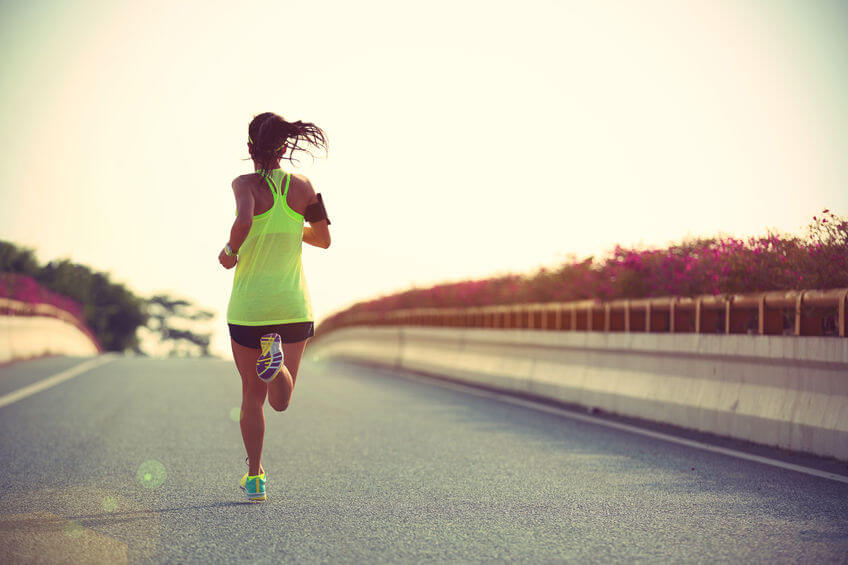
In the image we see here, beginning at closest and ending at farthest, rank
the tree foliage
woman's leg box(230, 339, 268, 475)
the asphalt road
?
the asphalt road, woman's leg box(230, 339, 268, 475), the tree foliage

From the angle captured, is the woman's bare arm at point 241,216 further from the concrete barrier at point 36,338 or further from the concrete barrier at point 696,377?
the concrete barrier at point 36,338

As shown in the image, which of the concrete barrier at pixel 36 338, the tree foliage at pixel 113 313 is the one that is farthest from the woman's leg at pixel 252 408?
the tree foliage at pixel 113 313

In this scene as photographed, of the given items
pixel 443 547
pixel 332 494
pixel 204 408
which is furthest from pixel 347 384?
pixel 443 547

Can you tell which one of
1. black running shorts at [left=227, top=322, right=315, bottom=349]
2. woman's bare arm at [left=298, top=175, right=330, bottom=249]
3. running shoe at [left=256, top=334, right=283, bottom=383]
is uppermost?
woman's bare arm at [left=298, top=175, right=330, bottom=249]

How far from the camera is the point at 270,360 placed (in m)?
5.68

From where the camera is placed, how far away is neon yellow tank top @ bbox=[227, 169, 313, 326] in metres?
5.90

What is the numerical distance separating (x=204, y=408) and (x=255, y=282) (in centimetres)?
682

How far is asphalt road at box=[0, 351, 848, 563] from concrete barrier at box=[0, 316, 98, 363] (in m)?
11.5

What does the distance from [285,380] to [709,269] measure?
6.55 m

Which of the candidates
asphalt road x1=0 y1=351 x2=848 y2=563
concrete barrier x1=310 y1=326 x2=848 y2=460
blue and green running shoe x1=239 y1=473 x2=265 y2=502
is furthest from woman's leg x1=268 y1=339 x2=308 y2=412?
concrete barrier x1=310 y1=326 x2=848 y2=460

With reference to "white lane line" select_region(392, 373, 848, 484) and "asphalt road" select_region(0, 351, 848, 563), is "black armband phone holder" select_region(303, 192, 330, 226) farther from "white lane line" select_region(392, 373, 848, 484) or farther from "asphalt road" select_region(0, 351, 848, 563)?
"white lane line" select_region(392, 373, 848, 484)

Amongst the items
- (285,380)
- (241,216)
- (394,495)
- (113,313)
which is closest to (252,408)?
(285,380)

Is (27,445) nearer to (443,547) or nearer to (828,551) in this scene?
(443,547)

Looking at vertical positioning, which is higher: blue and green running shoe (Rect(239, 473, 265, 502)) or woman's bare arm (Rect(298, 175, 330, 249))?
woman's bare arm (Rect(298, 175, 330, 249))
